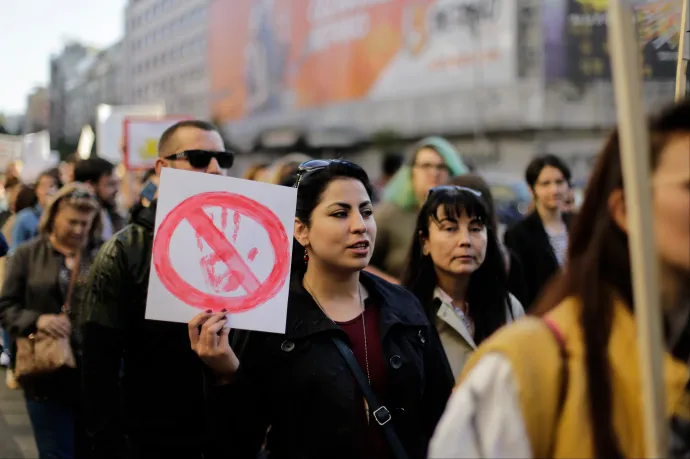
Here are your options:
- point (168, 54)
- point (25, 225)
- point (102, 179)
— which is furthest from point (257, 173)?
point (168, 54)

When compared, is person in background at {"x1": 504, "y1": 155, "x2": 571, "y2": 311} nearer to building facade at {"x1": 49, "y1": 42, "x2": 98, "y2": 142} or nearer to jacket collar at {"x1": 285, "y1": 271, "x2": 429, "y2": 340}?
jacket collar at {"x1": 285, "y1": 271, "x2": 429, "y2": 340}

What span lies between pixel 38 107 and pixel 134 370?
4901 inches

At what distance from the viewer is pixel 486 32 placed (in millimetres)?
44812

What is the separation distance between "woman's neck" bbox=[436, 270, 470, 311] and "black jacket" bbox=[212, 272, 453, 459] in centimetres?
88

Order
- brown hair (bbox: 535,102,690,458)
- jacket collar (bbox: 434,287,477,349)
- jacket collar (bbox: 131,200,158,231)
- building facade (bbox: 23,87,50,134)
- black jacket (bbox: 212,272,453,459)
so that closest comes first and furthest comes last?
brown hair (bbox: 535,102,690,458) → black jacket (bbox: 212,272,453,459) → jacket collar (bbox: 131,200,158,231) → jacket collar (bbox: 434,287,477,349) → building facade (bbox: 23,87,50,134)

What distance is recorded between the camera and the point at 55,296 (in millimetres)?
4062

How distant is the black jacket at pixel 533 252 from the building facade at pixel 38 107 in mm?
113312

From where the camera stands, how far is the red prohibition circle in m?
2.45

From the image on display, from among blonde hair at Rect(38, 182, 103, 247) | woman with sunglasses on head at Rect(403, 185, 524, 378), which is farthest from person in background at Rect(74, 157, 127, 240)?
woman with sunglasses on head at Rect(403, 185, 524, 378)

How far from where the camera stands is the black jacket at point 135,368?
110 inches

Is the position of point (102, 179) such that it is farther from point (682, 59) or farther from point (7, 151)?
point (7, 151)

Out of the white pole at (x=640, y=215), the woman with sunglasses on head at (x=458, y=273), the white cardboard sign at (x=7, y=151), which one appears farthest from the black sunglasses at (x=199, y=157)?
the white cardboard sign at (x=7, y=151)

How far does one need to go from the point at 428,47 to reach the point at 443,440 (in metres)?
50.0

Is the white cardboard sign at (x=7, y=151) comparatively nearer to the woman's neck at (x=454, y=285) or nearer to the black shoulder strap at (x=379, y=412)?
the woman's neck at (x=454, y=285)
